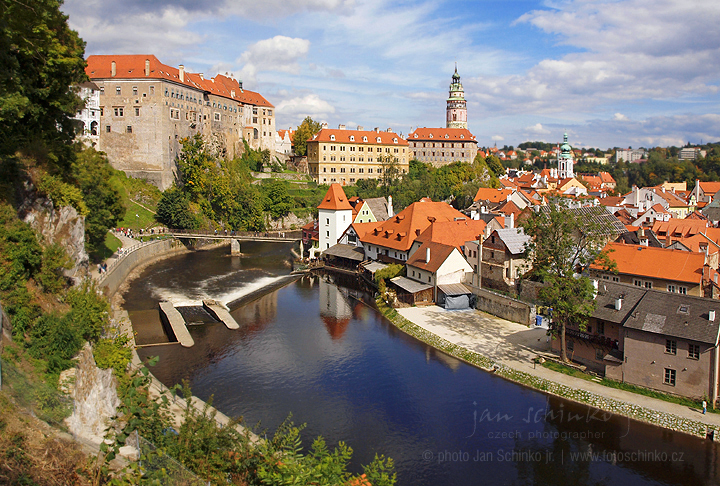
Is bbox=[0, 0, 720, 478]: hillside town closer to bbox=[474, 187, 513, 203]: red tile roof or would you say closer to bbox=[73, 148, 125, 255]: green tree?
bbox=[73, 148, 125, 255]: green tree

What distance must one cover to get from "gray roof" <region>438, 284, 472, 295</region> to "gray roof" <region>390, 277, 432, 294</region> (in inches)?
39.5

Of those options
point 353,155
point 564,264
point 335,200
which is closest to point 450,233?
point 564,264

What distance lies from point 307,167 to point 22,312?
68984 millimetres

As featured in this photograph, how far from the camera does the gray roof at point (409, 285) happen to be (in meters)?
33.1

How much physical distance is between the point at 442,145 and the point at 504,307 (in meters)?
64.5

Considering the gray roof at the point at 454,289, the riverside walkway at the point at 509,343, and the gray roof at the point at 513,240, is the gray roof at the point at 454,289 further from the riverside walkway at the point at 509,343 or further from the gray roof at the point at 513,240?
the gray roof at the point at 513,240

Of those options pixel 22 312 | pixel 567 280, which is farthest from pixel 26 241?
pixel 567 280

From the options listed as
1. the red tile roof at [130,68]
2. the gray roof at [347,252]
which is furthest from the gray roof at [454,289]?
the red tile roof at [130,68]

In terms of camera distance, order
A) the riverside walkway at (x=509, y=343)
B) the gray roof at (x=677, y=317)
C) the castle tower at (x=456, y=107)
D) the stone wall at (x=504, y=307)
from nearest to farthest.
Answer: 1. the gray roof at (x=677, y=317)
2. the riverside walkway at (x=509, y=343)
3. the stone wall at (x=504, y=307)
4. the castle tower at (x=456, y=107)

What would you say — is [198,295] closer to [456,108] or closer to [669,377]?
[669,377]

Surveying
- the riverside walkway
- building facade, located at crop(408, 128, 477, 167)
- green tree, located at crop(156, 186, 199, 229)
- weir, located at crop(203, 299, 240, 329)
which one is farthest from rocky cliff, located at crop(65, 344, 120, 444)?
building facade, located at crop(408, 128, 477, 167)

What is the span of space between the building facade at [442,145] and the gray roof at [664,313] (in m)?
70.3

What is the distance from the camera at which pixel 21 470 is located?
7953 millimetres

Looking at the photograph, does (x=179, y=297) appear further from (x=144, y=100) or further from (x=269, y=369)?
(x=144, y=100)
